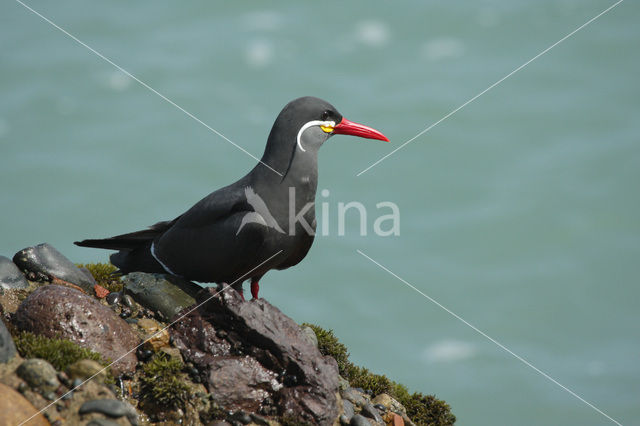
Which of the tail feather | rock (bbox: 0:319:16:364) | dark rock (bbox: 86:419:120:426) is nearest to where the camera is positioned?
dark rock (bbox: 86:419:120:426)

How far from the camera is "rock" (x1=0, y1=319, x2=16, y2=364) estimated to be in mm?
6117

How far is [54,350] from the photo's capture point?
6.28 meters

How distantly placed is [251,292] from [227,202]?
1268 millimetres

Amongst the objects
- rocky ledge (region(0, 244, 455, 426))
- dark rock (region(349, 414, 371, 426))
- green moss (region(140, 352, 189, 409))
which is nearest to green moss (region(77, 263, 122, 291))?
rocky ledge (region(0, 244, 455, 426))

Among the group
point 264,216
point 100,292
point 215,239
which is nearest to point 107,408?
point 215,239

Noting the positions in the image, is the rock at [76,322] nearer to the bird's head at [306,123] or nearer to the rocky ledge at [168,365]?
the rocky ledge at [168,365]

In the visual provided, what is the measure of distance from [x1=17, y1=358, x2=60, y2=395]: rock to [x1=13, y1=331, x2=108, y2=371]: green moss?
23 cm

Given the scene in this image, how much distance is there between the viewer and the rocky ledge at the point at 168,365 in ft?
19.5

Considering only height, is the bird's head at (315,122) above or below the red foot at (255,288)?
above

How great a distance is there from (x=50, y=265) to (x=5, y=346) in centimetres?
215

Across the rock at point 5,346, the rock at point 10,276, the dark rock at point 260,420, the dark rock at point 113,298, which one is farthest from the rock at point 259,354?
the rock at point 10,276

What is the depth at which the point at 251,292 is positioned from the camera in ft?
27.0

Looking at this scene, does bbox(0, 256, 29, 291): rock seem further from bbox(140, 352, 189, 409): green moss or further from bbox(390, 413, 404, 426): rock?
bbox(390, 413, 404, 426): rock

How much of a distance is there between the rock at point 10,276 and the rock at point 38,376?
6.27 ft
